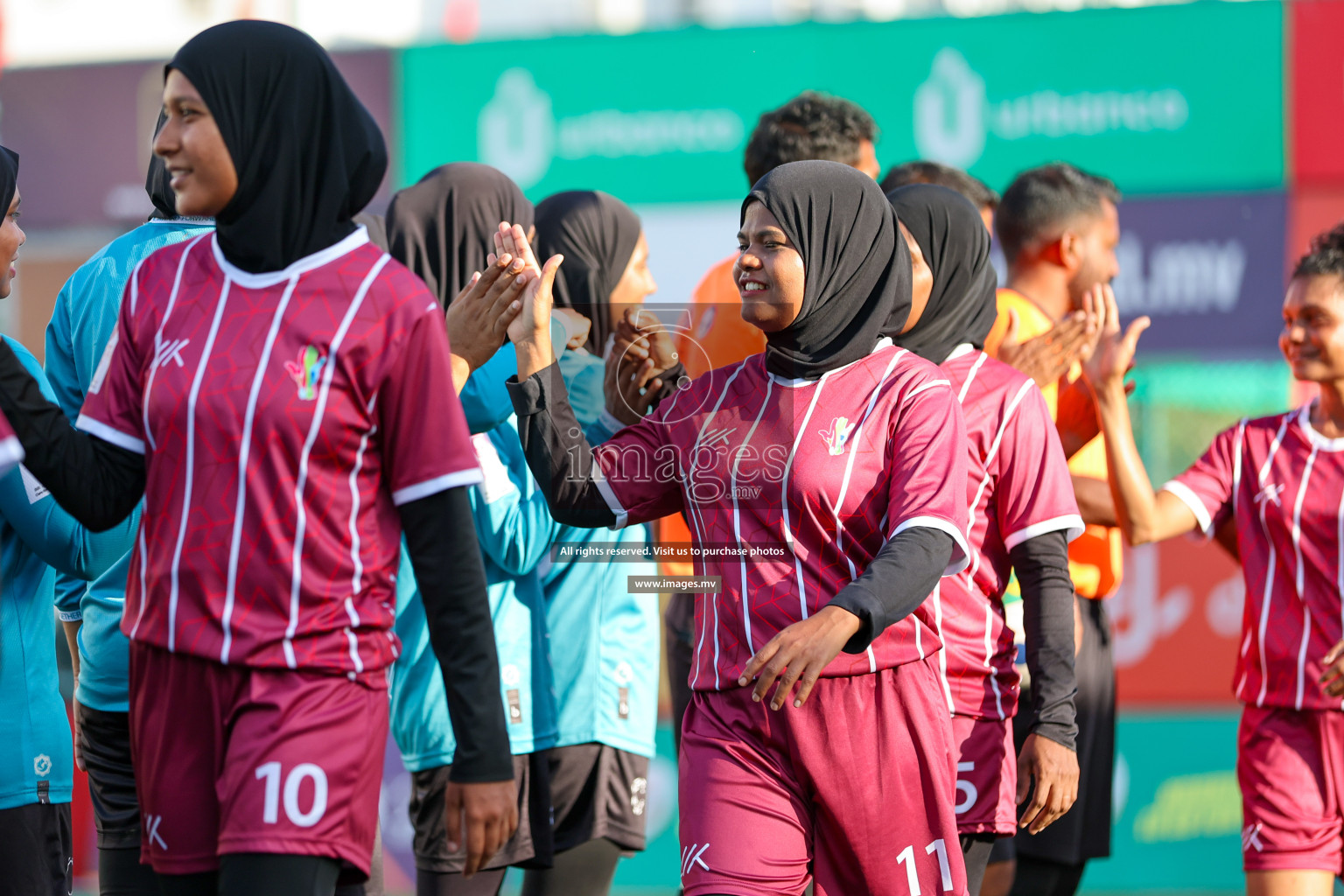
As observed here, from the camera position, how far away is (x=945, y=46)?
6.38m

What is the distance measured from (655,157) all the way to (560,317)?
3.43m

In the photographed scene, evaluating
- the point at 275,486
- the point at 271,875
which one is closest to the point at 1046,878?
the point at 271,875

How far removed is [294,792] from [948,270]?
199cm

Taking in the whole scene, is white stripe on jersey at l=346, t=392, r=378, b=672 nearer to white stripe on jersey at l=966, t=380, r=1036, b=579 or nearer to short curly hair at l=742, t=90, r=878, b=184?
white stripe on jersey at l=966, t=380, r=1036, b=579

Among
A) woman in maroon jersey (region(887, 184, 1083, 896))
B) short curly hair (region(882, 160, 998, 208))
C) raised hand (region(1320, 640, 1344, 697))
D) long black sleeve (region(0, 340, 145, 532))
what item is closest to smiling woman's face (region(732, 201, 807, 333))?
woman in maroon jersey (region(887, 184, 1083, 896))

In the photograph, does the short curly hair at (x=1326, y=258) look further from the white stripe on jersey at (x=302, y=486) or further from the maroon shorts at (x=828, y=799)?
the white stripe on jersey at (x=302, y=486)

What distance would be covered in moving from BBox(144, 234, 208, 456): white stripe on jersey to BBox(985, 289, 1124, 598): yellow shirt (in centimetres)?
233

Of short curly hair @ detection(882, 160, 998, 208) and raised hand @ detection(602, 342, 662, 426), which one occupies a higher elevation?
short curly hair @ detection(882, 160, 998, 208)

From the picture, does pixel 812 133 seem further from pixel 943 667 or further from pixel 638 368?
pixel 943 667

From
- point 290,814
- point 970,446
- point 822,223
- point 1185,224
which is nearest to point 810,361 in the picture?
point 822,223

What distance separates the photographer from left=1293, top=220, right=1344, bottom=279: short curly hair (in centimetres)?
404

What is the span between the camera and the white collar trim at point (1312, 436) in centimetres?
392

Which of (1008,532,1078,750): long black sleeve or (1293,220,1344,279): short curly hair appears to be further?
(1293,220,1344,279): short curly hair

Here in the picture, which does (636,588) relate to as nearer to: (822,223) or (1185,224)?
(822,223)
